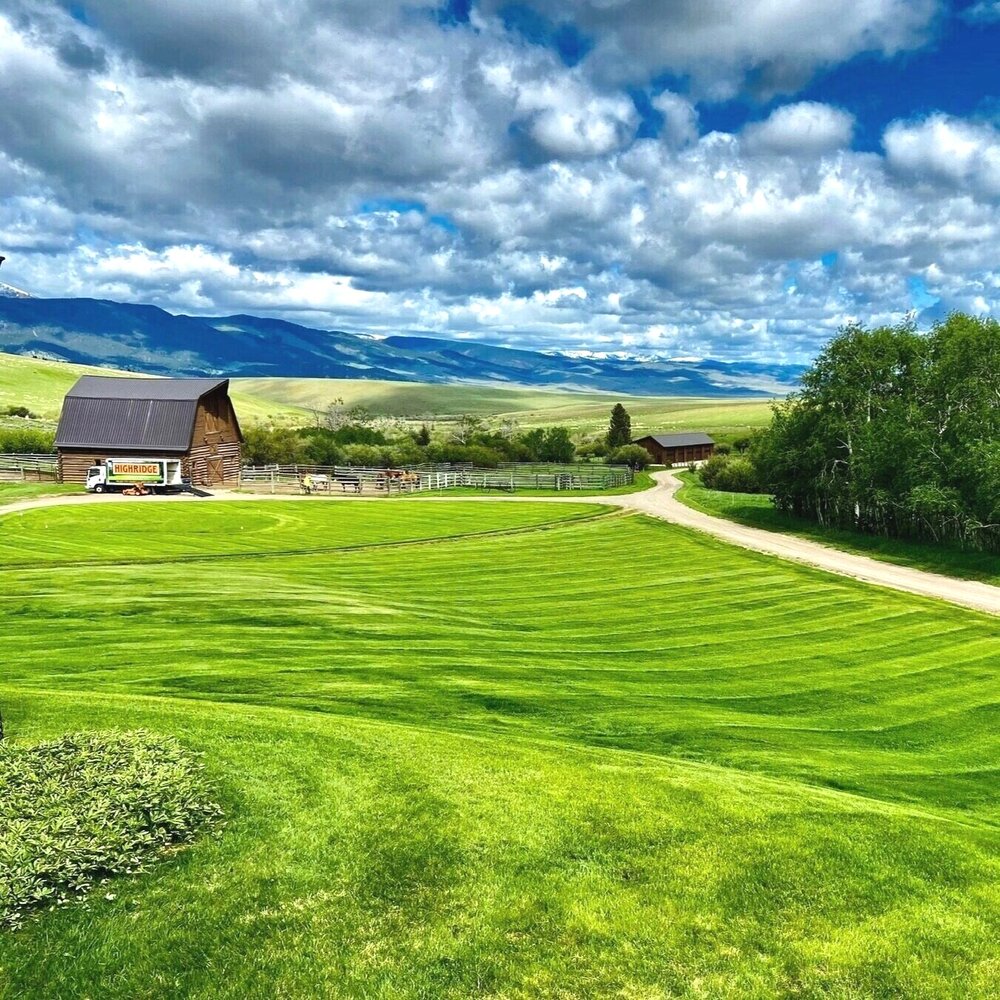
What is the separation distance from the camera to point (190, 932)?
6477mm

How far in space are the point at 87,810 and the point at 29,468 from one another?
83.6m

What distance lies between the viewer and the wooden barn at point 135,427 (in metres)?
71.2

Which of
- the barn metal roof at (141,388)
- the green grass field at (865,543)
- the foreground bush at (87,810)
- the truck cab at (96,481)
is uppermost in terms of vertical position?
the barn metal roof at (141,388)

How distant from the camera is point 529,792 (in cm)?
966

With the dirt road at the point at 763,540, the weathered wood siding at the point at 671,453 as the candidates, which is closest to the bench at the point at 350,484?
the dirt road at the point at 763,540

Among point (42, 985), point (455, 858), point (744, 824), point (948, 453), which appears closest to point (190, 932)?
point (42, 985)

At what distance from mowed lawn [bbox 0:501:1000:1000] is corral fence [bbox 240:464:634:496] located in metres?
49.1

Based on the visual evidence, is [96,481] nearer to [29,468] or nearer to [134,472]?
[134,472]

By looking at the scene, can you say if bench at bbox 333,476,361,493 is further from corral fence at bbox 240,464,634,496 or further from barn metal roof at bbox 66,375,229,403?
barn metal roof at bbox 66,375,229,403

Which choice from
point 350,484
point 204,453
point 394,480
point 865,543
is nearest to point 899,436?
point 865,543

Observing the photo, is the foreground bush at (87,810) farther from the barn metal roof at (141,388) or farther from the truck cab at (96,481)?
the barn metal roof at (141,388)

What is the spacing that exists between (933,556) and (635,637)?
80.3ft

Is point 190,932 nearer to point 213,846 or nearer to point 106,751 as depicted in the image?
point 213,846

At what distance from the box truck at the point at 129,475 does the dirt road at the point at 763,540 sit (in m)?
4.08
